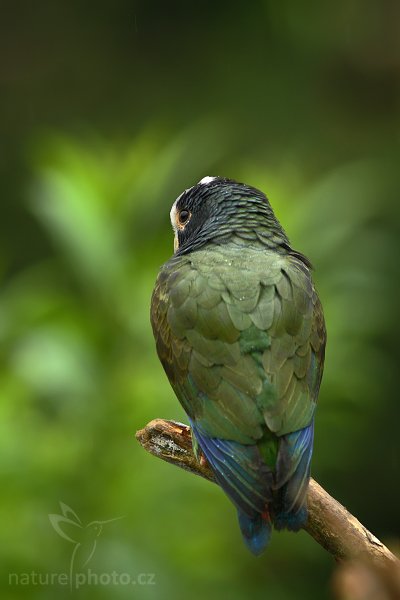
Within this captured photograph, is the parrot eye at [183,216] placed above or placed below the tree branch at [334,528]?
above

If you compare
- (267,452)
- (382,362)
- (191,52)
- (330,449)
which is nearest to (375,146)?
(191,52)

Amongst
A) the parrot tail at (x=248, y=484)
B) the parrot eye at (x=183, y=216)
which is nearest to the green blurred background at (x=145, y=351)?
the parrot eye at (x=183, y=216)

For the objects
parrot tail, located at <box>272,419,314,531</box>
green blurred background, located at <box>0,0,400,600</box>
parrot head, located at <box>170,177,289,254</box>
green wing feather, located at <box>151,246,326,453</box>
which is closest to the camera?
parrot tail, located at <box>272,419,314,531</box>

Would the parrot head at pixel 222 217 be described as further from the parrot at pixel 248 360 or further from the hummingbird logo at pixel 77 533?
the hummingbird logo at pixel 77 533

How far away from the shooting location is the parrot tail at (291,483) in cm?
273

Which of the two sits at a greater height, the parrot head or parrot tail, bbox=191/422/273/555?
the parrot head

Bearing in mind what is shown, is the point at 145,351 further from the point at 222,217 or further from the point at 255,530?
the point at 255,530

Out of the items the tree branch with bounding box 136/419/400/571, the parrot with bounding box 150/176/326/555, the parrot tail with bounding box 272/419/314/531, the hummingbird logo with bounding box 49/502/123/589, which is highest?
the parrot with bounding box 150/176/326/555

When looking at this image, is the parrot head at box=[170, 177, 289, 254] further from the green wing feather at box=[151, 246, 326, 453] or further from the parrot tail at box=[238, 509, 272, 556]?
the parrot tail at box=[238, 509, 272, 556]

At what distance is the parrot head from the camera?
11.6ft

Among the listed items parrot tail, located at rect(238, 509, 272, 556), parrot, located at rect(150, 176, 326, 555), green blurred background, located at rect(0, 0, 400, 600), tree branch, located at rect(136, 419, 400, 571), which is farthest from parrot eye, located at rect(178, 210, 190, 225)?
parrot tail, located at rect(238, 509, 272, 556)

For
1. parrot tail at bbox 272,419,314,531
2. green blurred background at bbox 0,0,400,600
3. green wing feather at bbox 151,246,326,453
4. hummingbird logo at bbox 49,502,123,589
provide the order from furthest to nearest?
green blurred background at bbox 0,0,400,600 < hummingbird logo at bbox 49,502,123,589 < green wing feather at bbox 151,246,326,453 < parrot tail at bbox 272,419,314,531

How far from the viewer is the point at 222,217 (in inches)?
143

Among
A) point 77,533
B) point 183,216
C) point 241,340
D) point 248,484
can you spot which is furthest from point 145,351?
point 248,484
